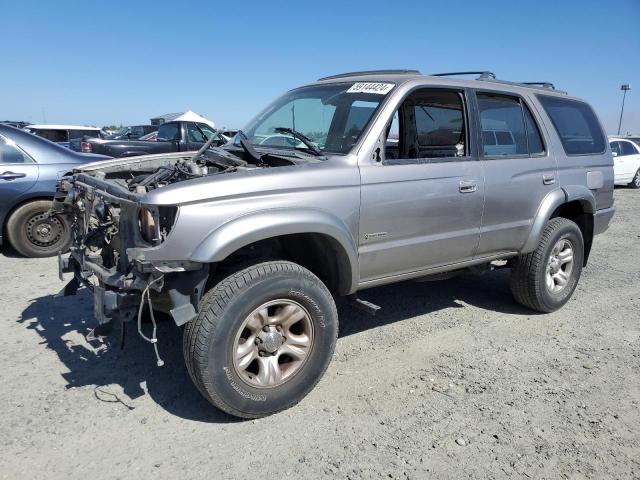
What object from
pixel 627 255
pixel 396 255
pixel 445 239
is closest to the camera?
pixel 396 255

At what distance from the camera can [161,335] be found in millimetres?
4066

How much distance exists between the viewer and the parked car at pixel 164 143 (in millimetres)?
11672

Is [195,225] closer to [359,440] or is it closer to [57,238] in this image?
[359,440]

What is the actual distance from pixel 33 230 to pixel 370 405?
16.7ft

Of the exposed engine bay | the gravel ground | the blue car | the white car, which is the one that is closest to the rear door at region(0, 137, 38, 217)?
the blue car

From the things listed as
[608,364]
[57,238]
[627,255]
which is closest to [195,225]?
[608,364]

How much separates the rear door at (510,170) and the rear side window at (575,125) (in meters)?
0.32

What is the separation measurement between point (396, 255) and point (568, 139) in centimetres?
236

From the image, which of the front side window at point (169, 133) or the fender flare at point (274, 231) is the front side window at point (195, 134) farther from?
the fender flare at point (274, 231)

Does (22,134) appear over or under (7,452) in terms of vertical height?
over

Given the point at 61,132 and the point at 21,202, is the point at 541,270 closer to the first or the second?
the point at 21,202

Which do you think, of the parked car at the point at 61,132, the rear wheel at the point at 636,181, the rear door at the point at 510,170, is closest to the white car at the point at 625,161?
the rear wheel at the point at 636,181

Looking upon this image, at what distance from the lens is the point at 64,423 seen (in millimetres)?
2922

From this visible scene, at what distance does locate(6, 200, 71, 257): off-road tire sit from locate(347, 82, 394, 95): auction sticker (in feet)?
13.6
